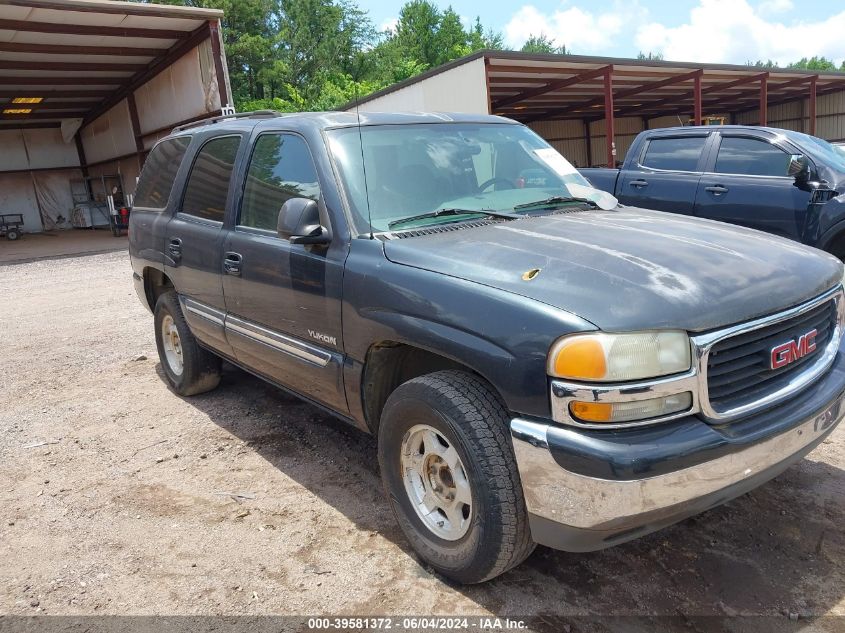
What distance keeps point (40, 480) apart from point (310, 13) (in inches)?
1993

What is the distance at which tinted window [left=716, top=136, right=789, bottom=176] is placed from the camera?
22.3 feet

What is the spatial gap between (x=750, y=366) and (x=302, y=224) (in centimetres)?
192

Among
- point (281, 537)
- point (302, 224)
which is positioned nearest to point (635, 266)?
point (302, 224)

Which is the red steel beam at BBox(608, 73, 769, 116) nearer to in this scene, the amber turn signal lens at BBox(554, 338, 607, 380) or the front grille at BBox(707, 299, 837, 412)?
the front grille at BBox(707, 299, 837, 412)

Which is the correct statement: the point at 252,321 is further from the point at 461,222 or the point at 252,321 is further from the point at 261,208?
the point at 461,222

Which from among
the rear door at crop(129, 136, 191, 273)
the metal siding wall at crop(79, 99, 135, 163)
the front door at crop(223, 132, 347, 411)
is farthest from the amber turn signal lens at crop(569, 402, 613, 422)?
the metal siding wall at crop(79, 99, 135, 163)

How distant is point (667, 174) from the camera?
24.4 ft

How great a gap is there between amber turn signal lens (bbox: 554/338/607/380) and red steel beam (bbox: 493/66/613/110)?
16944 millimetres

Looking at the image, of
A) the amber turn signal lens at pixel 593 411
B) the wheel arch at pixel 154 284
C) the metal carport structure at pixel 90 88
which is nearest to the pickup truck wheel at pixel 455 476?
the amber turn signal lens at pixel 593 411

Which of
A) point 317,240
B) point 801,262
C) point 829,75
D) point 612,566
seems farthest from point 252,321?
point 829,75

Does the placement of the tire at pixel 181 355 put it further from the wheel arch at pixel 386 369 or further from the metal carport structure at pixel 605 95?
the metal carport structure at pixel 605 95

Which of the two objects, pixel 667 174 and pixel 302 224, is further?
pixel 667 174

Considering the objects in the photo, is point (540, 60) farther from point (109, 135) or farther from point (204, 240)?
point (109, 135)

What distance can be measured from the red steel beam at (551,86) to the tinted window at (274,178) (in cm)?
1558
